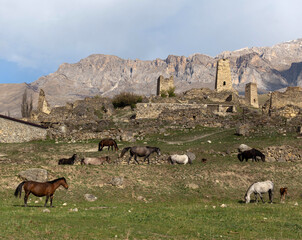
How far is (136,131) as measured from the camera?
152 feet

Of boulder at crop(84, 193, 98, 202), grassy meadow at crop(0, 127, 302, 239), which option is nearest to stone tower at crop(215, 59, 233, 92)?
grassy meadow at crop(0, 127, 302, 239)

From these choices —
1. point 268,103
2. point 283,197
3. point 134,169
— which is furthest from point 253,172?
point 268,103

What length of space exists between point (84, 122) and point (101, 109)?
625 inches

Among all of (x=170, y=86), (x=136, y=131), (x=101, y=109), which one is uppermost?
(x=170, y=86)

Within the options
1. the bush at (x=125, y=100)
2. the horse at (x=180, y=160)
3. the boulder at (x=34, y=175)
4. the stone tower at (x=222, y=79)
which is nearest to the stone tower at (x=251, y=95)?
the stone tower at (x=222, y=79)

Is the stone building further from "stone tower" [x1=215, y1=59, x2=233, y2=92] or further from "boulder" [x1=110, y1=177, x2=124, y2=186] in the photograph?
"stone tower" [x1=215, y1=59, x2=233, y2=92]

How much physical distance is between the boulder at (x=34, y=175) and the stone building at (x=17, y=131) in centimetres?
2476

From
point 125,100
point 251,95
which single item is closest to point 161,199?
point 125,100

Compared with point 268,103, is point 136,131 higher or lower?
lower

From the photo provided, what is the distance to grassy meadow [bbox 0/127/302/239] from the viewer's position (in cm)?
1263

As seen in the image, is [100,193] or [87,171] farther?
[87,171]

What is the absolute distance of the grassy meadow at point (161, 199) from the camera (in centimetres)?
1263

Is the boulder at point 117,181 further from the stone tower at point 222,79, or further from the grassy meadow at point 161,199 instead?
the stone tower at point 222,79

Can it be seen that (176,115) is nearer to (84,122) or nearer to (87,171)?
(84,122)
